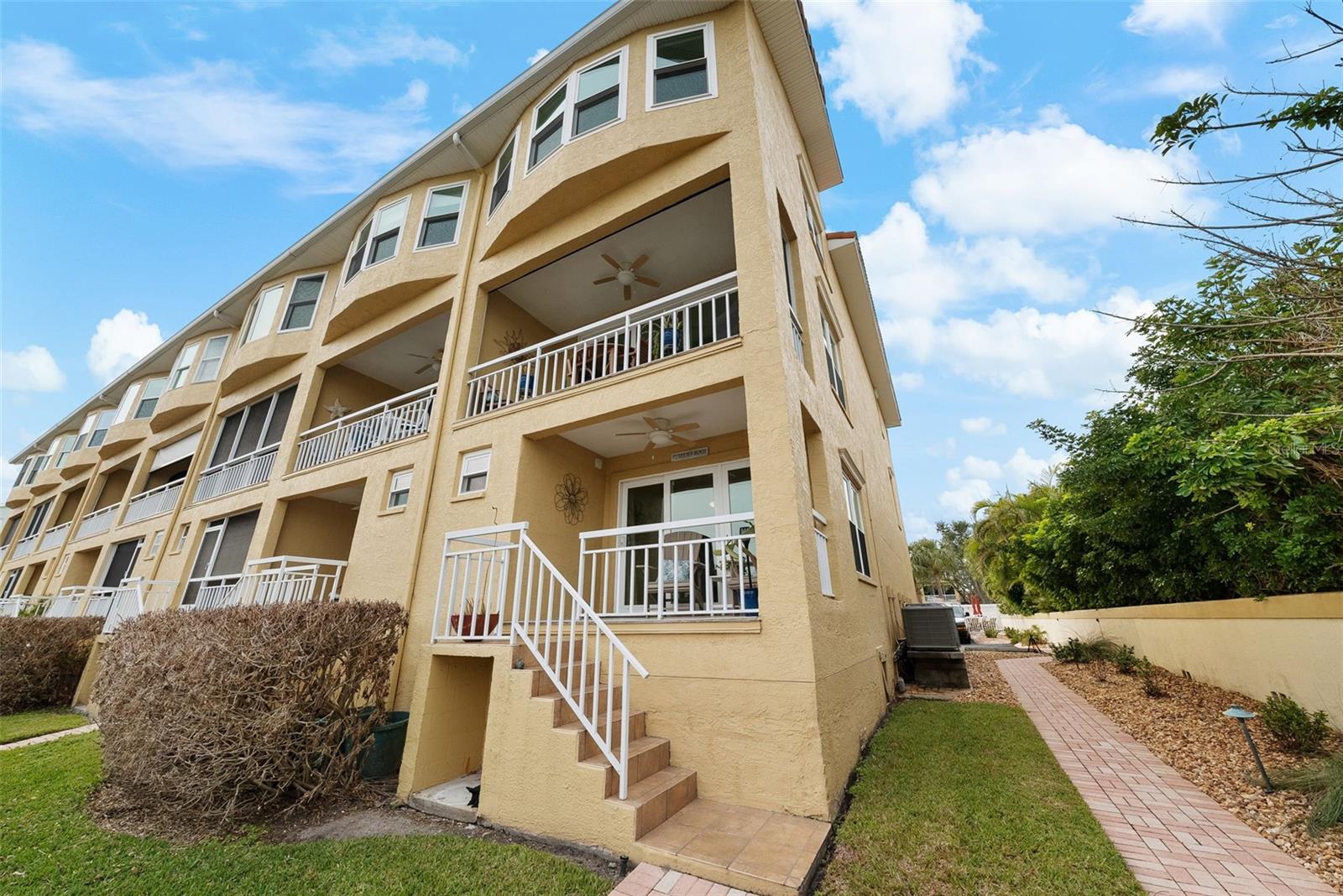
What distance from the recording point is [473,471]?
7680 millimetres

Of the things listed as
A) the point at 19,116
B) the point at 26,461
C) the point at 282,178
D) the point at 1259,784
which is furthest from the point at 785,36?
the point at 26,461

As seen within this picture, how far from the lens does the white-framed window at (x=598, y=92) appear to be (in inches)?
289

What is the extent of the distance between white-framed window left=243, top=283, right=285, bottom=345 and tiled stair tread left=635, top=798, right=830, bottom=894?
47.7 ft

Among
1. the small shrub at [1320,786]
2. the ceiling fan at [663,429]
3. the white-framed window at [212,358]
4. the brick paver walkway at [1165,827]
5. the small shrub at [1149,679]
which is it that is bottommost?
the brick paver walkway at [1165,827]

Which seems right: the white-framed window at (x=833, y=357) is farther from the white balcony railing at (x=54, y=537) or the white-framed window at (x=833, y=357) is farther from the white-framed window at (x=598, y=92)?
the white balcony railing at (x=54, y=537)

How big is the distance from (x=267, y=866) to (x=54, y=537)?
27.3m

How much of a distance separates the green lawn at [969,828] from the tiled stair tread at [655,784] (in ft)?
4.37

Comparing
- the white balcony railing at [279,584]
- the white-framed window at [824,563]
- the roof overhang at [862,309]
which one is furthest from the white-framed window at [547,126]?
the white balcony railing at [279,584]

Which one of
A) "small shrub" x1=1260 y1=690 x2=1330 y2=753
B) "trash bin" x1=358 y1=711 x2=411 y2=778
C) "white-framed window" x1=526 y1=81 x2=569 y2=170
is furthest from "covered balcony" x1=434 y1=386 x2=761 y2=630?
"small shrub" x1=1260 y1=690 x2=1330 y2=753

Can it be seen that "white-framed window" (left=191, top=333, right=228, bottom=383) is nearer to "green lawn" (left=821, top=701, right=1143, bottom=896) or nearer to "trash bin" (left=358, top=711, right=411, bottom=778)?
"trash bin" (left=358, top=711, right=411, bottom=778)

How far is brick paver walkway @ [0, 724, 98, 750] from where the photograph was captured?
24.7ft

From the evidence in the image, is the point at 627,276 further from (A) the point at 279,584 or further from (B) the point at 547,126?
(A) the point at 279,584

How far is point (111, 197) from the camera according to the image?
47.1 feet

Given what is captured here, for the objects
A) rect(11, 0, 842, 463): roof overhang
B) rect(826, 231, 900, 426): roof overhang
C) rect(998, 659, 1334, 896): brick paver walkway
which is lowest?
rect(998, 659, 1334, 896): brick paver walkway
